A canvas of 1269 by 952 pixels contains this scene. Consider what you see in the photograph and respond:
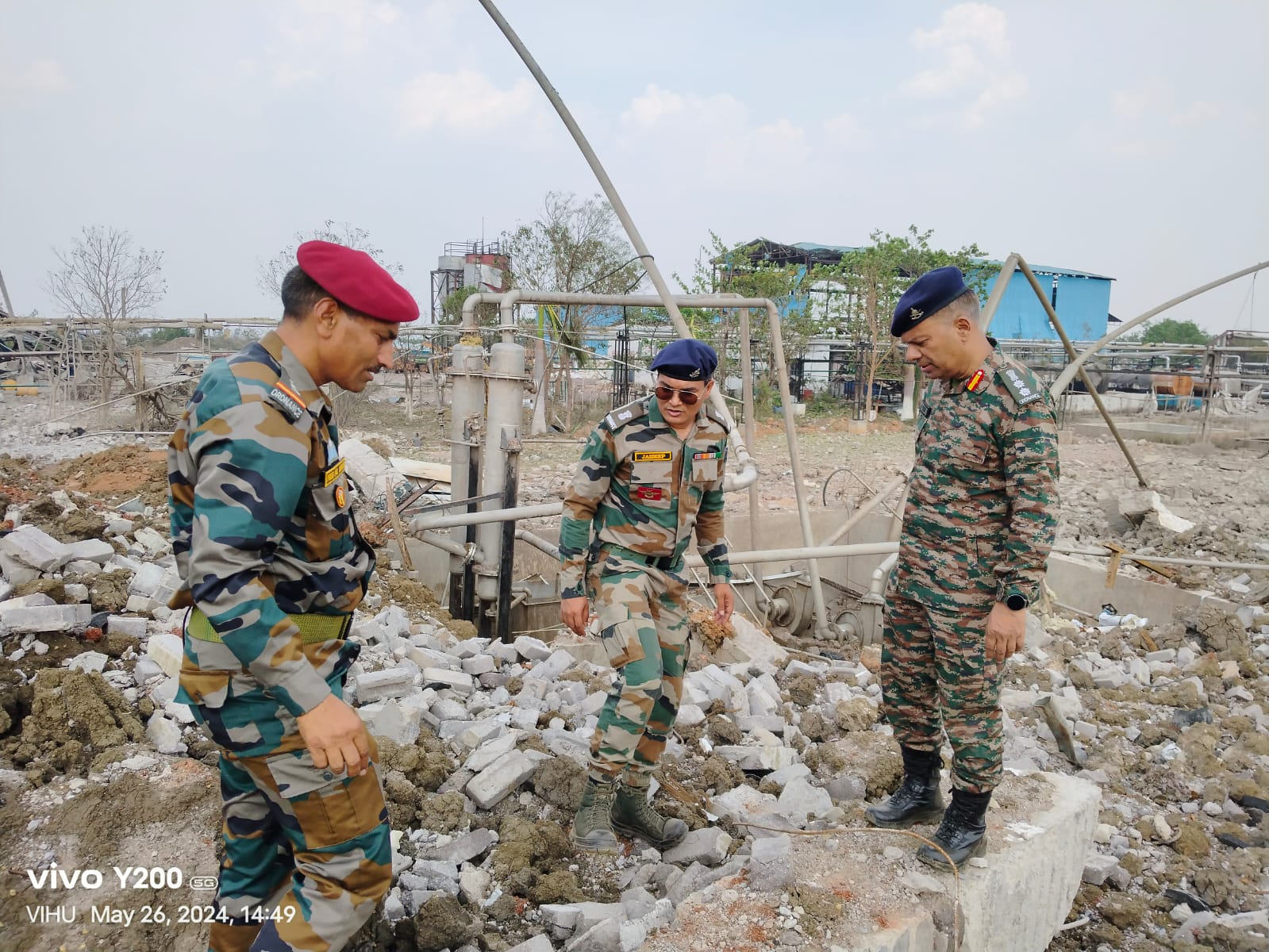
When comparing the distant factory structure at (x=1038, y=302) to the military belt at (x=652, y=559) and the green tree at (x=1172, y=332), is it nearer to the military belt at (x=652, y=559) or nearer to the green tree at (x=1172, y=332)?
the green tree at (x=1172, y=332)

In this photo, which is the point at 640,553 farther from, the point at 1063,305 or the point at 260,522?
the point at 1063,305

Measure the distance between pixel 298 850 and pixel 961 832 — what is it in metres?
1.99

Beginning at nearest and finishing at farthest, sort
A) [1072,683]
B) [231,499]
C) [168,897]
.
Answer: [231,499], [168,897], [1072,683]

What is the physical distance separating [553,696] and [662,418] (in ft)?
5.77

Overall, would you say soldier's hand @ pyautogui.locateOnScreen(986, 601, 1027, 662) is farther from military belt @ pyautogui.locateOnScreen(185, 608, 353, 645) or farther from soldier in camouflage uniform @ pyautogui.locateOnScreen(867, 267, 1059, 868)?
military belt @ pyautogui.locateOnScreen(185, 608, 353, 645)

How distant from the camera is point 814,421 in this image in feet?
62.2

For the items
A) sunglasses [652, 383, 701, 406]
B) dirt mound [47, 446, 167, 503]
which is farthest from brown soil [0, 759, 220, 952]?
dirt mound [47, 446, 167, 503]

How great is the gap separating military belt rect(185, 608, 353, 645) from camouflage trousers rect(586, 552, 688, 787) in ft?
3.71

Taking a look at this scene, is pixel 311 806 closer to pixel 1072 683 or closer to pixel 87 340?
pixel 1072 683

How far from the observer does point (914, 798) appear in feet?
9.09

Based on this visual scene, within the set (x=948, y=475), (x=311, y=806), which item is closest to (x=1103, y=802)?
(x=948, y=475)

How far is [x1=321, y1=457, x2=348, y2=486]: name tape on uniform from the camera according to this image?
1612 mm

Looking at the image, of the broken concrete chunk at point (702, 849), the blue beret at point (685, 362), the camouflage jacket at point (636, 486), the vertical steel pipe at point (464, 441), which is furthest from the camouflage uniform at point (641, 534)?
the vertical steel pipe at point (464, 441)

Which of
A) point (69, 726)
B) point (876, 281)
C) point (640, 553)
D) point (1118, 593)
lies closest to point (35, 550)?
point (69, 726)
